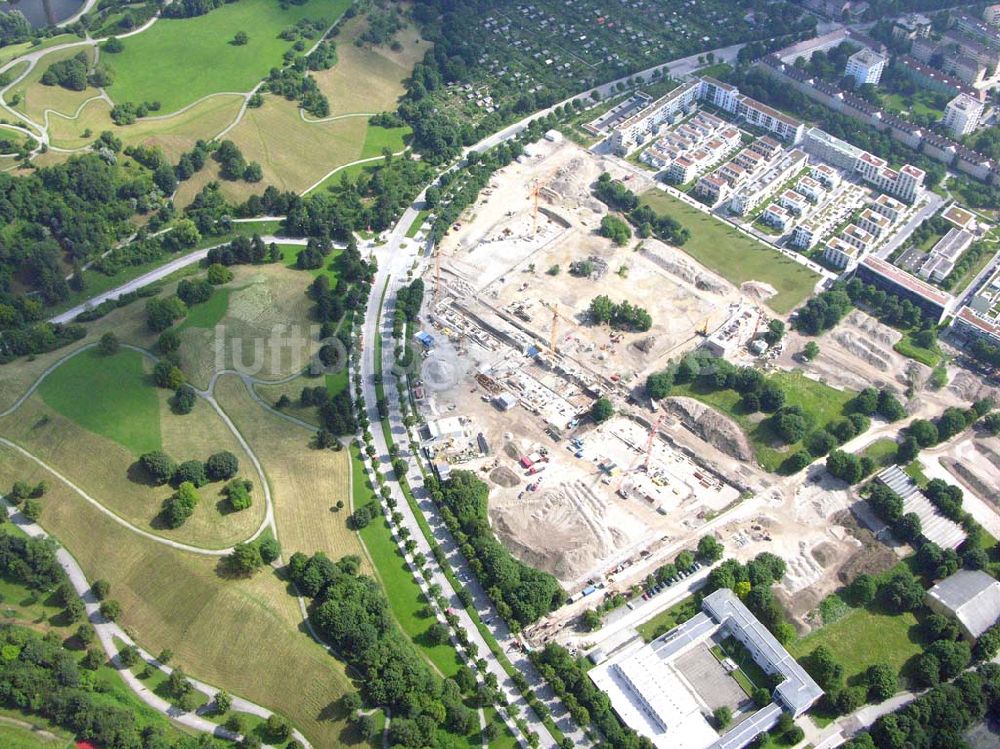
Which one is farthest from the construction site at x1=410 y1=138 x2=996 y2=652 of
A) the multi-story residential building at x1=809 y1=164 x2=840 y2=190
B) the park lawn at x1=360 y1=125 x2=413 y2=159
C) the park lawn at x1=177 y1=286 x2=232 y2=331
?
the multi-story residential building at x1=809 y1=164 x2=840 y2=190

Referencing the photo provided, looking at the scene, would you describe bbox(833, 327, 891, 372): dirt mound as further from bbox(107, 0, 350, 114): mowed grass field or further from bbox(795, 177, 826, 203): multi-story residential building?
bbox(107, 0, 350, 114): mowed grass field

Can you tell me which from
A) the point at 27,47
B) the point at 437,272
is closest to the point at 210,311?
the point at 437,272

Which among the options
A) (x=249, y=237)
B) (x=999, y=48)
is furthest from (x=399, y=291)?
(x=999, y=48)

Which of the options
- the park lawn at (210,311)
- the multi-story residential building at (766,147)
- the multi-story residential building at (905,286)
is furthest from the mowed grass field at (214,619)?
the multi-story residential building at (766,147)

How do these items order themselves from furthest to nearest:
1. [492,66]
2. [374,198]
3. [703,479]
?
[492,66]
[374,198]
[703,479]

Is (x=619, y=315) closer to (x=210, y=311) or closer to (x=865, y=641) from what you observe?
(x=865, y=641)

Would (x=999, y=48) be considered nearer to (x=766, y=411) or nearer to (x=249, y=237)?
(x=766, y=411)
